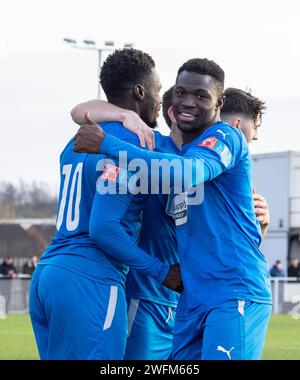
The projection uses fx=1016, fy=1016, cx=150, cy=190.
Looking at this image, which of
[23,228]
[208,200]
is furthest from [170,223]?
[23,228]

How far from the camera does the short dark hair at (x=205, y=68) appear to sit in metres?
5.54

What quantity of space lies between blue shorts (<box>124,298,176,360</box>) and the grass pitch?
7.42m

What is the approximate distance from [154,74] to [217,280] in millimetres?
1374

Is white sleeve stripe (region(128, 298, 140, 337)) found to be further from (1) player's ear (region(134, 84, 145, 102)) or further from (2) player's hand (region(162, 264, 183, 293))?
(1) player's ear (region(134, 84, 145, 102))

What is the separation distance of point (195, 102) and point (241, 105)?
90 centimetres

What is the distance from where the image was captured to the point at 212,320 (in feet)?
17.0

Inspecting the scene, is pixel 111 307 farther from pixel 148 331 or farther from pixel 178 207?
pixel 178 207

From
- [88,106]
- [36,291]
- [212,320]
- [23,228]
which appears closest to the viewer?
[212,320]

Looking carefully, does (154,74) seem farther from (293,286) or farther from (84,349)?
(293,286)

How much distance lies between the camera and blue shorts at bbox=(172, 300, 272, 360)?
5133mm

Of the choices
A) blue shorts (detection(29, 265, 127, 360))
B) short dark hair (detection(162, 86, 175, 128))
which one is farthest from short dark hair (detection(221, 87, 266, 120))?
blue shorts (detection(29, 265, 127, 360))

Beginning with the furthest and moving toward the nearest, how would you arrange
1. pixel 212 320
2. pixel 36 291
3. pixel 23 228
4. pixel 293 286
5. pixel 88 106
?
pixel 23 228 → pixel 293 286 → pixel 88 106 → pixel 36 291 → pixel 212 320

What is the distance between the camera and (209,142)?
528 cm

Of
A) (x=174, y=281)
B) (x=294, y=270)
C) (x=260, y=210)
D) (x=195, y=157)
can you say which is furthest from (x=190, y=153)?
(x=294, y=270)
